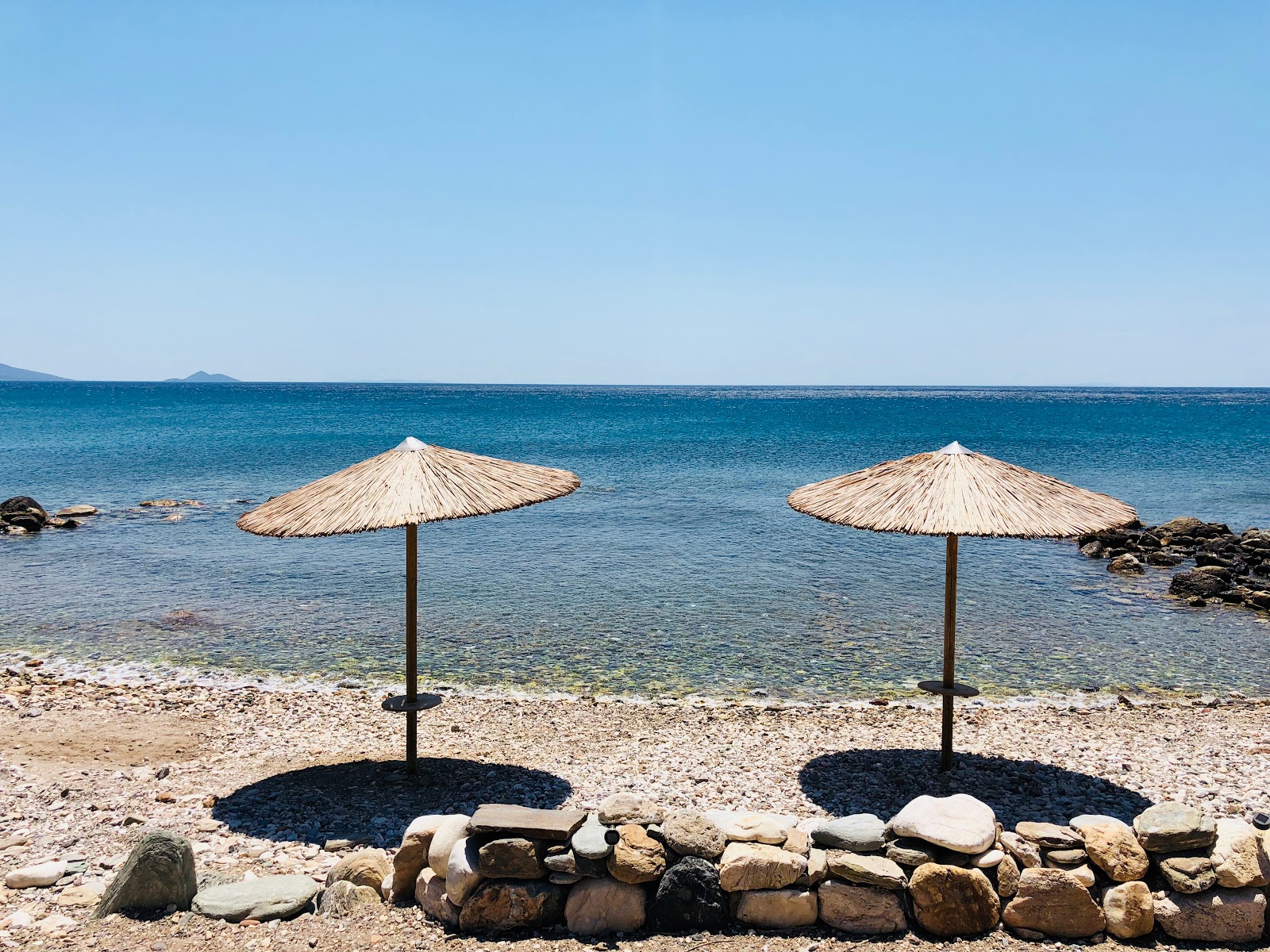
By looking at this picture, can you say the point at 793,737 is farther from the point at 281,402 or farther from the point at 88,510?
the point at 281,402

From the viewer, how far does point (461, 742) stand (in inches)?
400

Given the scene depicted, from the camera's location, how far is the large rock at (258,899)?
606 centimetres

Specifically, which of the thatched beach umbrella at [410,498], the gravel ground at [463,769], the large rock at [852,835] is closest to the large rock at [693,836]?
the gravel ground at [463,769]

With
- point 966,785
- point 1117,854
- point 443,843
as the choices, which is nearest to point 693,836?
point 443,843

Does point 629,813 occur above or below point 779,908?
above

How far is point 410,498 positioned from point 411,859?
116 inches

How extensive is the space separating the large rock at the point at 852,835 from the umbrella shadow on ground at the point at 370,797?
2983mm

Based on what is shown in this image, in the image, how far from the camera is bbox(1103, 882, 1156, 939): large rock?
579 cm

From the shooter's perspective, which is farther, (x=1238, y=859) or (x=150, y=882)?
(x=150, y=882)

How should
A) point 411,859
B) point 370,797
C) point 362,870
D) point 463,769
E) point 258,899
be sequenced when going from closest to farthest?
1. point 258,899
2. point 411,859
3. point 362,870
4. point 370,797
5. point 463,769

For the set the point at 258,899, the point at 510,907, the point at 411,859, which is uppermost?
the point at 411,859

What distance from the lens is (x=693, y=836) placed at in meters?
6.02

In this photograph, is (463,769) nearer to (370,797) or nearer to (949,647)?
(370,797)

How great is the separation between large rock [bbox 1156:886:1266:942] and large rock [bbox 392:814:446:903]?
187 inches
